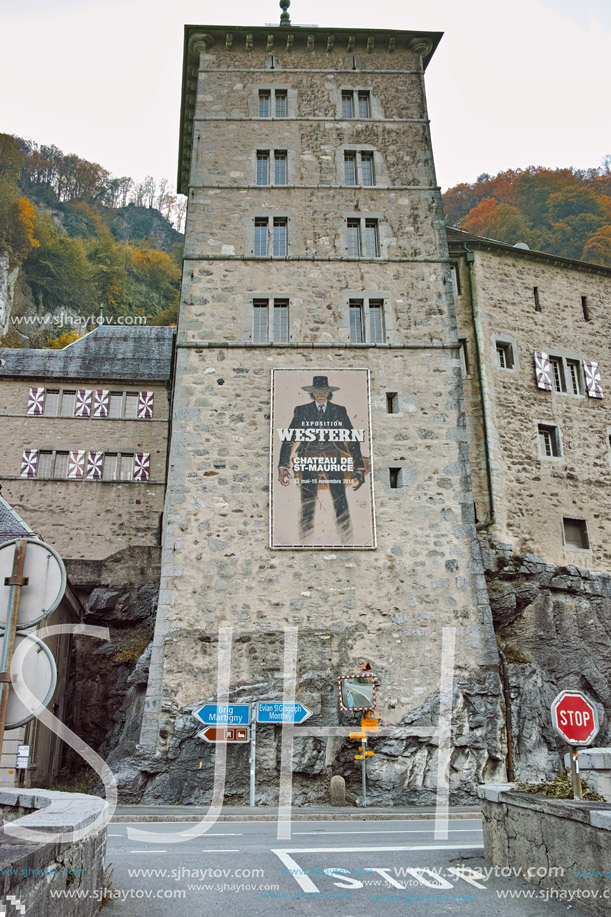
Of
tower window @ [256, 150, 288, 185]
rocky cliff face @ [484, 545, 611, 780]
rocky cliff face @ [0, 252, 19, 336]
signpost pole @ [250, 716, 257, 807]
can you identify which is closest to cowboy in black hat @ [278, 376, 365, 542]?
signpost pole @ [250, 716, 257, 807]

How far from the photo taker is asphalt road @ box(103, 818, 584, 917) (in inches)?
220

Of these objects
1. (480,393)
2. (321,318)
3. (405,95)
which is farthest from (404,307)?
(405,95)

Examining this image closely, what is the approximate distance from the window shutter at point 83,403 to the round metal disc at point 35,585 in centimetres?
2835

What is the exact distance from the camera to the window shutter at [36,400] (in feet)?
105

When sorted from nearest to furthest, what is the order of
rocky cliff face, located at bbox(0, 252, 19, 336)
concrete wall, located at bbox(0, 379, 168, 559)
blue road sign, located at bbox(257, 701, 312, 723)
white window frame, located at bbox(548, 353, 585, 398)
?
blue road sign, located at bbox(257, 701, 312, 723) < white window frame, located at bbox(548, 353, 585, 398) < concrete wall, located at bbox(0, 379, 168, 559) < rocky cliff face, located at bbox(0, 252, 19, 336)

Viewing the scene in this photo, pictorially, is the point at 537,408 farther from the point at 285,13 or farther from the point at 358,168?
the point at 285,13

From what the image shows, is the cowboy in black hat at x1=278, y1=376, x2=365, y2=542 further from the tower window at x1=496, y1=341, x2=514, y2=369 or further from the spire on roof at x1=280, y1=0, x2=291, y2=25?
the spire on roof at x1=280, y1=0, x2=291, y2=25

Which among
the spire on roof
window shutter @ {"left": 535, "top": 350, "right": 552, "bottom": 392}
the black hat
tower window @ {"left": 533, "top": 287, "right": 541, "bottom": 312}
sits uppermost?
the spire on roof

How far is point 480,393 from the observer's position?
2405 centimetres

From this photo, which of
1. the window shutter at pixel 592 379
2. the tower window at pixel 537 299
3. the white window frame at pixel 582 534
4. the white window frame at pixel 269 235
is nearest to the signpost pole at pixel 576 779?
the white window frame at pixel 269 235

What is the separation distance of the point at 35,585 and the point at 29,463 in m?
27.7

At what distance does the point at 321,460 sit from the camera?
63.1 feet

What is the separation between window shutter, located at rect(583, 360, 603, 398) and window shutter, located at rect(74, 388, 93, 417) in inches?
739

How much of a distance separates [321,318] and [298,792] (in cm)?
1142
